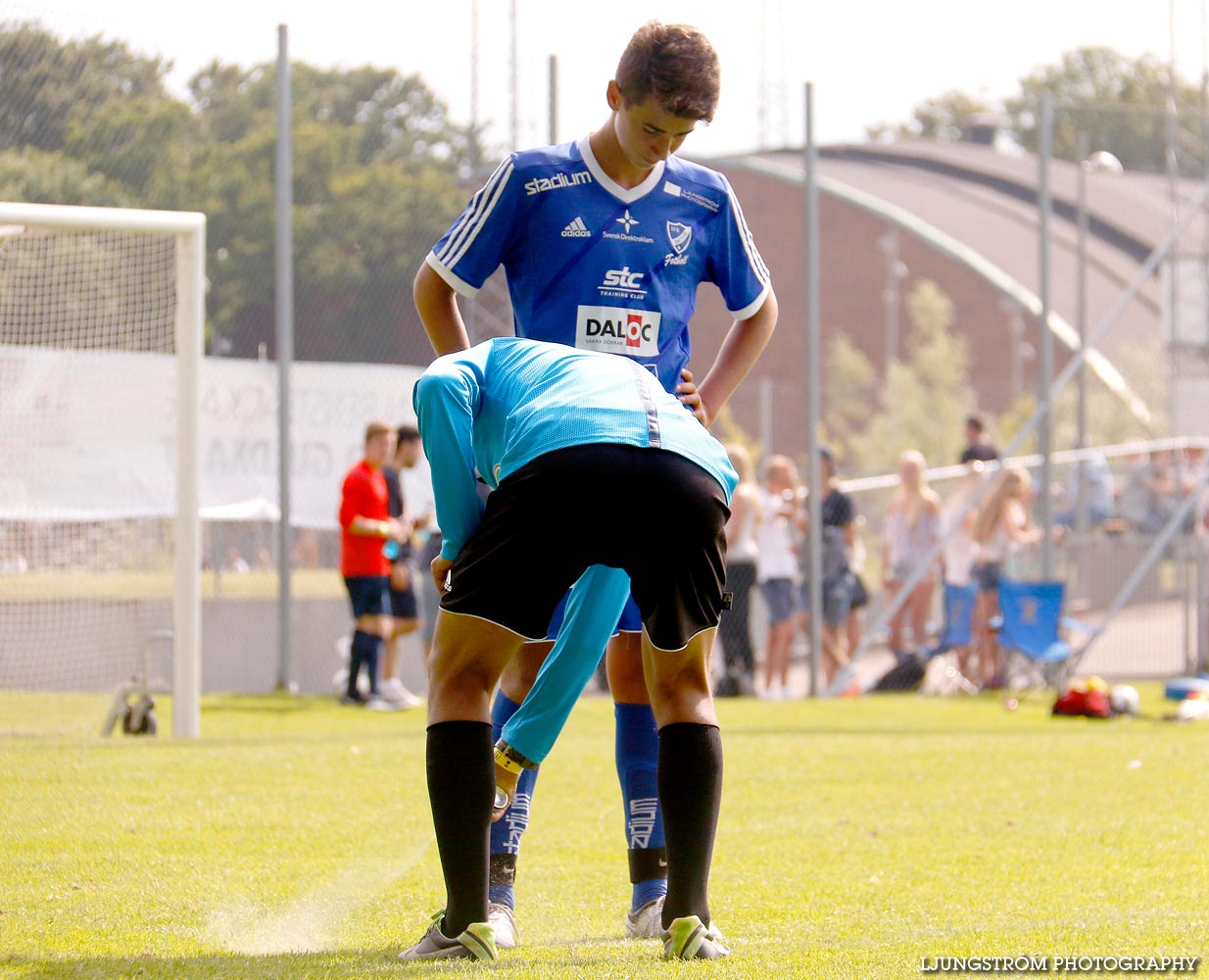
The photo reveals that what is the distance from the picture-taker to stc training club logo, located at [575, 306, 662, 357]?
4.18 m

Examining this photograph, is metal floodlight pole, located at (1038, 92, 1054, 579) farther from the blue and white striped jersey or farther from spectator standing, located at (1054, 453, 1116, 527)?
the blue and white striped jersey

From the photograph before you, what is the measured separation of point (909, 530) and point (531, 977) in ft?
37.7

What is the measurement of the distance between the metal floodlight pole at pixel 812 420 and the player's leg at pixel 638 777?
8785mm

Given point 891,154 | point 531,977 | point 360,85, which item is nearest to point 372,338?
point 360,85

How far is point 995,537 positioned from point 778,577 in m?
1.95

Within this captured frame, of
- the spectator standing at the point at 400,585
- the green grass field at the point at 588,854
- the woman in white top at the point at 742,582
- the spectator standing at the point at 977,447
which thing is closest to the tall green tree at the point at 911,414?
the spectator standing at the point at 977,447

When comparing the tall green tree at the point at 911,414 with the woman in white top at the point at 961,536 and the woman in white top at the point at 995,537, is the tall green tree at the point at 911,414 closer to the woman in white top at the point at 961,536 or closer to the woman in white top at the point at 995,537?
the woman in white top at the point at 961,536

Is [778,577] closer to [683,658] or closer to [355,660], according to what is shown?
[355,660]

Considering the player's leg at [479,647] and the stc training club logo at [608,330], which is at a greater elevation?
the stc training club logo at [608,330]

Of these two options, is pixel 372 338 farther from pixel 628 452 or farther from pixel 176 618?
pixel 628 452

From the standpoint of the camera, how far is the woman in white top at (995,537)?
13898 mm

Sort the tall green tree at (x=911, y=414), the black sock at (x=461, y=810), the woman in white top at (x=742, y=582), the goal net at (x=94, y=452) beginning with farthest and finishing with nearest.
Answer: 1. the tall green tree at (x=911, y=414)
2. the woman in white top at (x=742, y=582)
3. the goal net at (x=94, y=452)
4. the black sock at (x=461, y=810)

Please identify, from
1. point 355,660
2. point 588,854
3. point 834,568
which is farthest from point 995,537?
point 588,854

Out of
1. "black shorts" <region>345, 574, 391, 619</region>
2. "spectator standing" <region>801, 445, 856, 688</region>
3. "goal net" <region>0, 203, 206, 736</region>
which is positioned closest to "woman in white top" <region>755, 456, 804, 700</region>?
"spectator standing" <region>801, 445, 856, 688</region>
